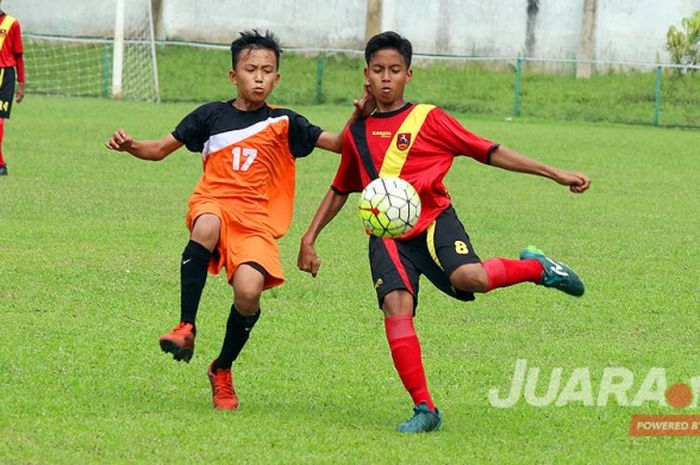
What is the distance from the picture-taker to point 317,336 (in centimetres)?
802

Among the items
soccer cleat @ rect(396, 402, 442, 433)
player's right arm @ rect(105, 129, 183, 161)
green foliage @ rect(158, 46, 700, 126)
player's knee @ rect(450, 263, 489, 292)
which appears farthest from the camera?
green foliage @ rect(158, 46, 700, 126)

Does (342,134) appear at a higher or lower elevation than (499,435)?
higher

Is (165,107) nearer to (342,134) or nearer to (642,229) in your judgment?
(642,229)

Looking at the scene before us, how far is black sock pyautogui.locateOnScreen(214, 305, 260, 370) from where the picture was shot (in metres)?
6.50

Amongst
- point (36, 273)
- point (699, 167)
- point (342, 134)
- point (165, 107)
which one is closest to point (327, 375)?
point (342, 134)

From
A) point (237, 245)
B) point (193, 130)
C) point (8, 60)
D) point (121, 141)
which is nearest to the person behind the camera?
point (237, 245)

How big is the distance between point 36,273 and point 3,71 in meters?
5.99

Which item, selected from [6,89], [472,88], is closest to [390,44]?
[6,89]

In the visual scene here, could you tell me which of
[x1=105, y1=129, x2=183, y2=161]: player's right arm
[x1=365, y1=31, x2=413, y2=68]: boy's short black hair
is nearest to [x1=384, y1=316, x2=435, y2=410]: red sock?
[x1=365, y1=31, x2=413, y2=68]: boy's short black hair

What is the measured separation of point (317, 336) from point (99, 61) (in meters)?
23.3

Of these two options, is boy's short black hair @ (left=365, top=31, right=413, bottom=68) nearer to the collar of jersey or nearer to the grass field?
the collar of jersey

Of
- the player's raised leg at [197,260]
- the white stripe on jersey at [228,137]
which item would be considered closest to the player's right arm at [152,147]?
the white stripe on jersey at [228,137]

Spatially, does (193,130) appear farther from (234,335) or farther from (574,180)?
(574,180)

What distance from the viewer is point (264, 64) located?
668cm
